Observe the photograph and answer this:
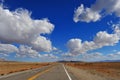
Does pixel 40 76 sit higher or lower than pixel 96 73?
lower

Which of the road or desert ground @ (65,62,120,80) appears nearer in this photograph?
the road

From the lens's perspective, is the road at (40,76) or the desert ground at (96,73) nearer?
the road at (40,76)

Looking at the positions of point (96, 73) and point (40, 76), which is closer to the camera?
point (40, 76)
